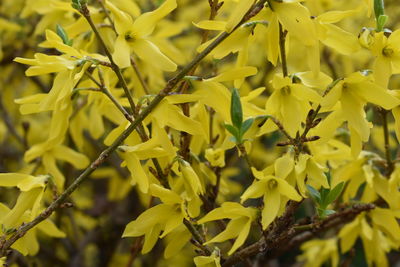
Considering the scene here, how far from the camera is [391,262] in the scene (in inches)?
117

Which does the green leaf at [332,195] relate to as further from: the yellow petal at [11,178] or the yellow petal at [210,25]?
the yellow petal at [11,178]

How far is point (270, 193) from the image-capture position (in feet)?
4.05

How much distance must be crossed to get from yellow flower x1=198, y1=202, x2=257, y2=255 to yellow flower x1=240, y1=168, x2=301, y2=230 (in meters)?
0.04

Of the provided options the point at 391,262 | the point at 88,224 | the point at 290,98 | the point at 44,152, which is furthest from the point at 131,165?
the point at 391,262

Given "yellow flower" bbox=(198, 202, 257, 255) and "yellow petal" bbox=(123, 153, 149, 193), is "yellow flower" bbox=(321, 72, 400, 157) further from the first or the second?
"yellow petal" bbox=(123, 153, 149, 193)

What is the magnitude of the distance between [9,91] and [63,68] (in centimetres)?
157

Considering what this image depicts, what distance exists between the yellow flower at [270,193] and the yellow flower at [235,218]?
0.04 meters

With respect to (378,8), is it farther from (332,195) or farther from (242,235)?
(242,235)

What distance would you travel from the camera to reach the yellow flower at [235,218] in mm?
1244

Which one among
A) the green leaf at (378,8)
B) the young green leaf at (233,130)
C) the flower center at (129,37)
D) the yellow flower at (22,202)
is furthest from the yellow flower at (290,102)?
the yellow flower at (22,202)

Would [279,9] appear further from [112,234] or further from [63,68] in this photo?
[112,234]

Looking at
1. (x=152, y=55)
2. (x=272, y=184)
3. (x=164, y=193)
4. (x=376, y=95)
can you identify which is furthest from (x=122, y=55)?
(x=376, y=95)

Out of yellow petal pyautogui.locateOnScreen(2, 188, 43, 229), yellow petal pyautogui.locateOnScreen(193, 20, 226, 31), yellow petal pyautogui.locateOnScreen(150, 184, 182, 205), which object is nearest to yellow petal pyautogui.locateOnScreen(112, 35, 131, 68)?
yellow petal pyautogui.locateOnScreen(193, 20, 226, 31)

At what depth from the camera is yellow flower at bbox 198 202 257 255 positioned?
124 centimetres
